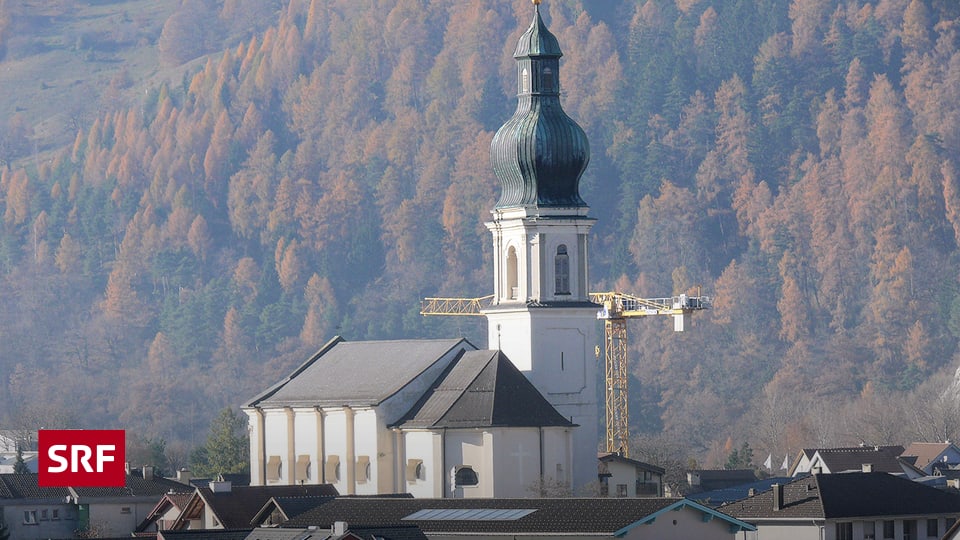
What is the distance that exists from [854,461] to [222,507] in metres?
38.5

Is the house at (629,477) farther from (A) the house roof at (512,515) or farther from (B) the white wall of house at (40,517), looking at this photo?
(A) the house roof at (512,515)

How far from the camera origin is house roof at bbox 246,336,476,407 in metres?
89.1

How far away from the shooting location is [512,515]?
69.4 m

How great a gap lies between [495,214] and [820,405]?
3423 inches

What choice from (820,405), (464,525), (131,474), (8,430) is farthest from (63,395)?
(464,525)

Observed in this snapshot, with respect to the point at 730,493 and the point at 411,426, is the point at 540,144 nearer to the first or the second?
the point at 411,426

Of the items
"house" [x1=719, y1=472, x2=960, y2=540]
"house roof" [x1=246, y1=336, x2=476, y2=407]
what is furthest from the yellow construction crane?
"house" [x1=719, y1=472, x2=960, y2=540]

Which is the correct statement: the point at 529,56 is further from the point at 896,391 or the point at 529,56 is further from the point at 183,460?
the point at 896,391

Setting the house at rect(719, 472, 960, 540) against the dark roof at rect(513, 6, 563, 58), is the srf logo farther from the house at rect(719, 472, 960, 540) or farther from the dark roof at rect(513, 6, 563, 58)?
the dark roof at rect(513, 6, 563, 58)

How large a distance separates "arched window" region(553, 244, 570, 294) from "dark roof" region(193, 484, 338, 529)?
470 inches

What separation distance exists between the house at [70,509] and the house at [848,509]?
19889 millimetres

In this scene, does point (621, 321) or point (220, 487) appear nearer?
point (220, 487)

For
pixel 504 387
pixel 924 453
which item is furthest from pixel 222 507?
pixel 924 453

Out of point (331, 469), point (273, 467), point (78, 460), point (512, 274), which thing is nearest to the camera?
point (78, 460)
